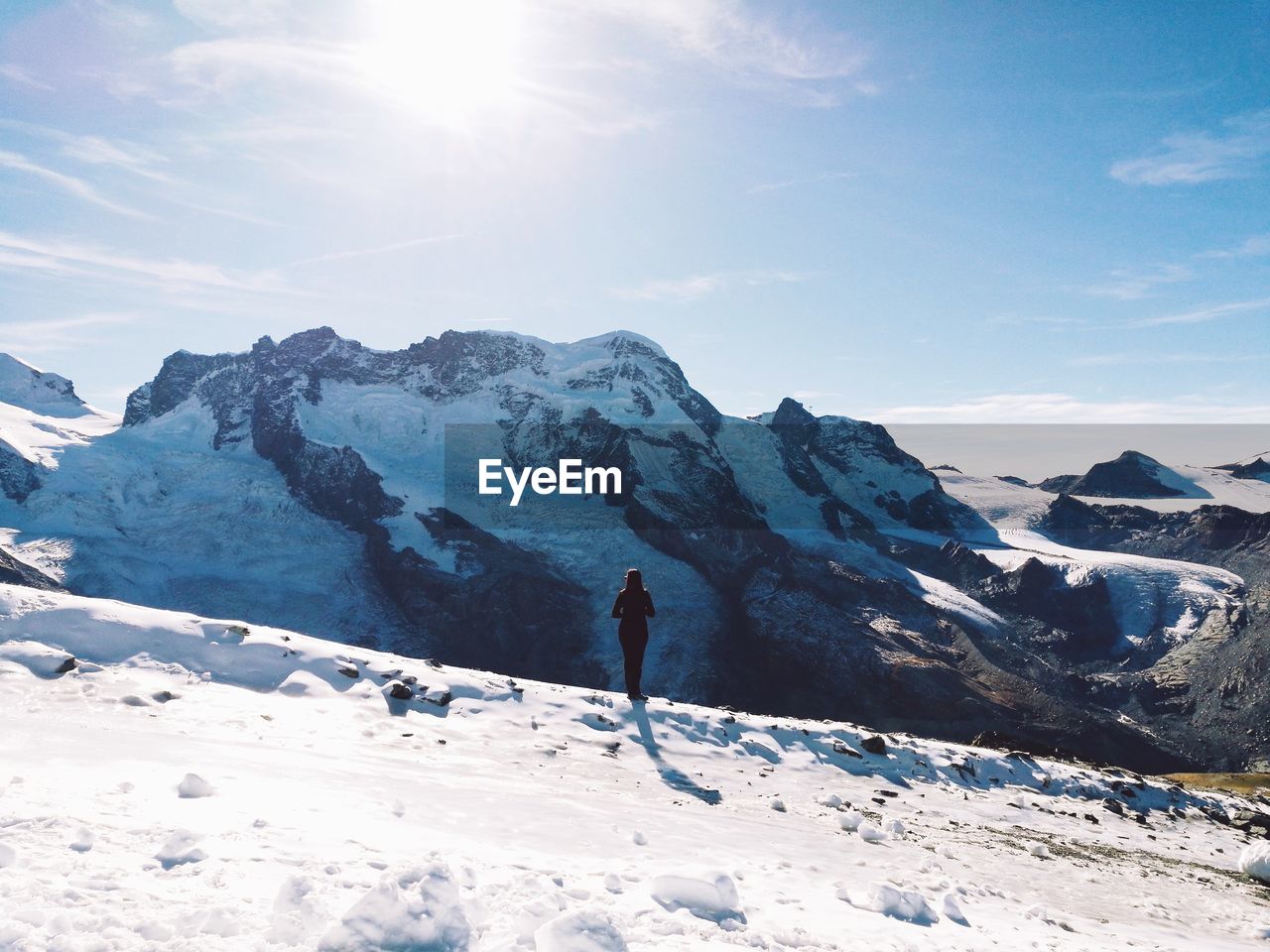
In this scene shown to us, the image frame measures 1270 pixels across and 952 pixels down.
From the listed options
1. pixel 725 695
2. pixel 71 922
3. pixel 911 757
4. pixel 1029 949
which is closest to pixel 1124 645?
pixel 725 695

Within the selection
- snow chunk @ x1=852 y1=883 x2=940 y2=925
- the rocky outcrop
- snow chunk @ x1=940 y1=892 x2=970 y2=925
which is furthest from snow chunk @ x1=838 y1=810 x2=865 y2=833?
the rocky outcrop

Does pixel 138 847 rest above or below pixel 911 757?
above

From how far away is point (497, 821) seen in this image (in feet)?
24.1

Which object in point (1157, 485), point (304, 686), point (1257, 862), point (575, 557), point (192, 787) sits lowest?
point (575, 557)

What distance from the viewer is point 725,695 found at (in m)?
63.0

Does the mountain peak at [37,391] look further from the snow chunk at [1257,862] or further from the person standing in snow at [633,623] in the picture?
the snow chunk at [1257,862]

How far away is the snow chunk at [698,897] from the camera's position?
207 inches

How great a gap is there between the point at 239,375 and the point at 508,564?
6269cm

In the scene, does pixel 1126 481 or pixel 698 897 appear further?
pixel 1126 481

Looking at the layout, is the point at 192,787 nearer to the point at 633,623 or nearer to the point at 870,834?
the point at 870,834

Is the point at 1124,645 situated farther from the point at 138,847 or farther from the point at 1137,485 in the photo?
the point at 1137,485

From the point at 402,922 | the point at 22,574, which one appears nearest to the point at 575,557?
the point at 22,574

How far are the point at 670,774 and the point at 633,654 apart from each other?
184 inches

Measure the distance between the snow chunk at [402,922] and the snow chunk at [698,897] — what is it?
63.8 inches
